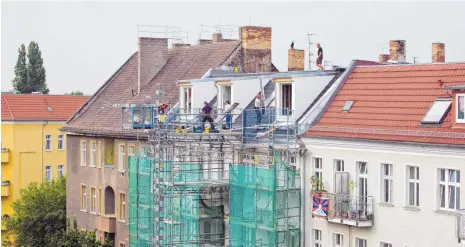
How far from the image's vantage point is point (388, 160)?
1378 inches

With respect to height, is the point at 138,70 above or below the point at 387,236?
above

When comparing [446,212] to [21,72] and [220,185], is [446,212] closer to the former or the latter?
[220,185]

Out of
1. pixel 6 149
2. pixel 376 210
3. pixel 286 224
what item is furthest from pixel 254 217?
pixel 6 149

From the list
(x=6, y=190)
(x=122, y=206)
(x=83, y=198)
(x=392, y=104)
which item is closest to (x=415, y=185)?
(x=392, y=104)

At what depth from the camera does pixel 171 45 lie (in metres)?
61.6

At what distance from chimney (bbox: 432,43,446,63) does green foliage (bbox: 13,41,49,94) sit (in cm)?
6560

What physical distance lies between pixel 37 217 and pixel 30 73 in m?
45.5

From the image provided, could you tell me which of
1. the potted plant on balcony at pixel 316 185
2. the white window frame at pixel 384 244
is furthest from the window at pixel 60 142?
the white window frame at pixel 384 244

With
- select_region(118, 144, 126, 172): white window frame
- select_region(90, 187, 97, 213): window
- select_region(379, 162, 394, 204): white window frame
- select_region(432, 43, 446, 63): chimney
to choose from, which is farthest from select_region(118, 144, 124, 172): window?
select_region(379, 162, 394, 204): white window frame

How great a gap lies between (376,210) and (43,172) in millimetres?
51835

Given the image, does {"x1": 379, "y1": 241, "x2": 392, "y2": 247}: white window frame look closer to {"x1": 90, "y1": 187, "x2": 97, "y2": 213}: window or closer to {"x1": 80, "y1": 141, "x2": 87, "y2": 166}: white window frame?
{"x1": 90, "y1": 187, "x2": 97, "y2": 213}: window

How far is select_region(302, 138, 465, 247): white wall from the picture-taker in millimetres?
32625

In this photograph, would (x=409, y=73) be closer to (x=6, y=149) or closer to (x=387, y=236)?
(x=387, y=236)

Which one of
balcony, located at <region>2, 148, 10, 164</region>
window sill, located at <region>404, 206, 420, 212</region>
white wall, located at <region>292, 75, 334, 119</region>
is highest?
white wall, located at <region>292, 75, 334, 119</region>
